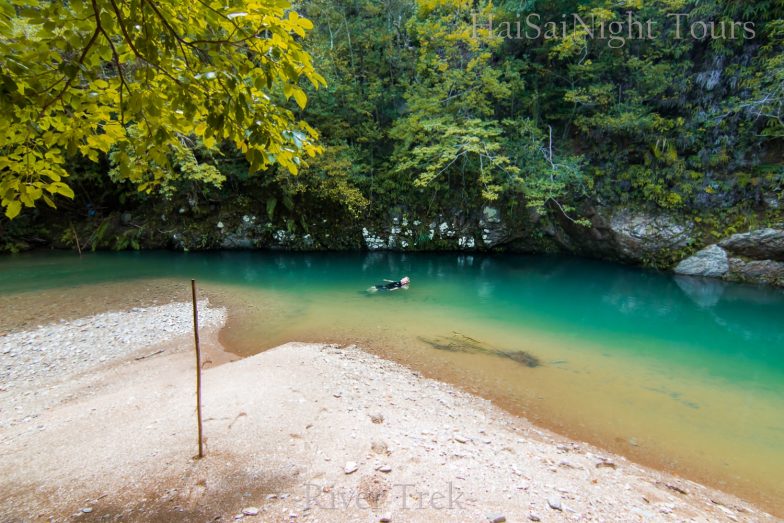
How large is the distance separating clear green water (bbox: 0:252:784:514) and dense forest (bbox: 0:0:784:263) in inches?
76.1

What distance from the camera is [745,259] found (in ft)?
37.3

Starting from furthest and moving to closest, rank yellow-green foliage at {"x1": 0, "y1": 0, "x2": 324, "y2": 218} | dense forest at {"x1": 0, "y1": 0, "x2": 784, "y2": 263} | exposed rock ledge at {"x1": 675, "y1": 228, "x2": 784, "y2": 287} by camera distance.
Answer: dense forest at {"x1": 0, "y1": 0, "x2": 784, "y2": 263}, exposed rock ledge at {"x1": 675, "y1": 228, "x2": 784, "y2": 287}, yellow-green foliage at {"x1": 0, "y1": 0, "x2": 324, "y2": 218}

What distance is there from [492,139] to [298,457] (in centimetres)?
1208

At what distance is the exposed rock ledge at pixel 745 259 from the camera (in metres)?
10.9

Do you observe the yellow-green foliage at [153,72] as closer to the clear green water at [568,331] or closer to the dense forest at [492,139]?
the clear green water at [568,331]

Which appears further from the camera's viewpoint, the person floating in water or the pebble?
the person floating in water

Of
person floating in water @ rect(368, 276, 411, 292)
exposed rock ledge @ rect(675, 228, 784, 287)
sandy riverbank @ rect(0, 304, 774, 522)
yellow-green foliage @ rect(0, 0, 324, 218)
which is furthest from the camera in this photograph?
exposed rock ledge @ rect(675, 228, 784, 287)

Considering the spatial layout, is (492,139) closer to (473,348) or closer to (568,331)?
(568,331)

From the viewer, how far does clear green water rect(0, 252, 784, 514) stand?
4488 mm

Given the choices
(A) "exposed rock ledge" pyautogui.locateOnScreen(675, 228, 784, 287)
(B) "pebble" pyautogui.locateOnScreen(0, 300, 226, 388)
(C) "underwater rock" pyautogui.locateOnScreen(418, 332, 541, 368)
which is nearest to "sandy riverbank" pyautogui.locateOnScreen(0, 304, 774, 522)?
(B) "pebble" pyautogui.locateOnScreen(0, 300, 226, 388)

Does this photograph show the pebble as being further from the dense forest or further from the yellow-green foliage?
the dense forest

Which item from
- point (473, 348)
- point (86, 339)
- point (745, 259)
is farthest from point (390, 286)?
point (745, 259)

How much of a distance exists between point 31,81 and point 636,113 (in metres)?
14.4

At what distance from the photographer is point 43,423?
420 centimetres
